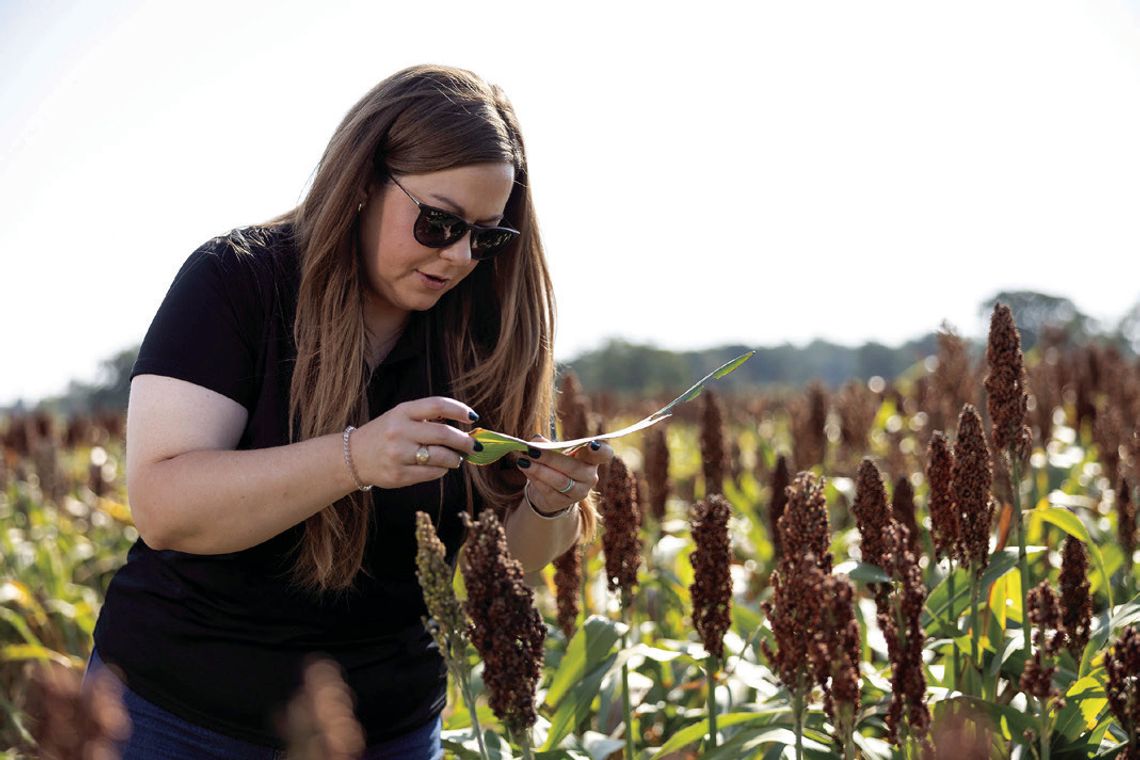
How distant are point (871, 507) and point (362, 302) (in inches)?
62.4

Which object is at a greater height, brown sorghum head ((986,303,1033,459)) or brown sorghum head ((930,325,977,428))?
brown sorghum head ((986,303,1033,459))

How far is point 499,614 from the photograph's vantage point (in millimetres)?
1655

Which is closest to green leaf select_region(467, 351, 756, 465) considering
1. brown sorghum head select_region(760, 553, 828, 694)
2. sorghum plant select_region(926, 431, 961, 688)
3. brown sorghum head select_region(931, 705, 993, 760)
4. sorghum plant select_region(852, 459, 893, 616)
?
brown sorghum head select_region(760, 553, 828, 694)

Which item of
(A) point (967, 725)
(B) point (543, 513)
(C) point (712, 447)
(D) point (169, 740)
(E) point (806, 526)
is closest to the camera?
(E) point (806, 526)

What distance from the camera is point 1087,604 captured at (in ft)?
8.00

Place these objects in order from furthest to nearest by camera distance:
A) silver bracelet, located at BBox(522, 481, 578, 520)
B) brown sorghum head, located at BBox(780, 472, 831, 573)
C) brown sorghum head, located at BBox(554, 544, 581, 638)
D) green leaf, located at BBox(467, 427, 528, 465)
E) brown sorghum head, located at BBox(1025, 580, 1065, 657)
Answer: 1. brown sorghum head, located at BBox(554, 544, 581, 638)
2. silver bracelet, located at BBox(522, 481, 578, 520)
3. green leaf, located at BBox(467, 427, 528, 465)
4. brown sorghum head, located at BBox(1025, 580, 1065, 657)
5. brown sorghum head, located at BBox(780, 472, 831, 573)

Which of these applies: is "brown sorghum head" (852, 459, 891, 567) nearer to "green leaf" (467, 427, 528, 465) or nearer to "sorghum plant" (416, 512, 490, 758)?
"green leaf" (467, 427, 528, 465)

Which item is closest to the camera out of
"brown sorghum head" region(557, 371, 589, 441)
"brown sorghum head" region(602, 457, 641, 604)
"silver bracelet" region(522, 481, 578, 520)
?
"silver bracelet" region(522, 481, 578, 520)

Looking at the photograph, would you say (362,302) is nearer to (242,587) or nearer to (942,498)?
(242,587)

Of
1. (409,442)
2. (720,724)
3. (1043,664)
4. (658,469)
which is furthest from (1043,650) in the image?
(658,469)

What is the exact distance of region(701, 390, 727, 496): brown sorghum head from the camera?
4.81 meters

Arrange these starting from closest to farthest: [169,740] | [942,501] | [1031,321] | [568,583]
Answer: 1. [942,501]
2. [169,740]
3. [568,583]
4. [1031,321]

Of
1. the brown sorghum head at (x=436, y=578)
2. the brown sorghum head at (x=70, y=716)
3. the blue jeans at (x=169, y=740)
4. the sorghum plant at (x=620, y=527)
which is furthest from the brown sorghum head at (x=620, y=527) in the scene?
the brown sorghum head at (x=70, y=716)

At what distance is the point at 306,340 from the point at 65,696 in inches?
73.2
